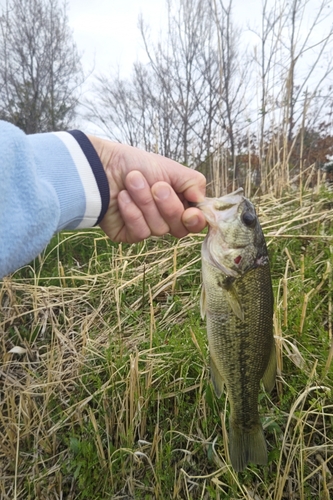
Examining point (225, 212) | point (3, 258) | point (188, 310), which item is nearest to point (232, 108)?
point (188, 310)

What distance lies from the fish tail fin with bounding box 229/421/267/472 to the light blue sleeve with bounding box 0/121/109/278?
3.43 ft

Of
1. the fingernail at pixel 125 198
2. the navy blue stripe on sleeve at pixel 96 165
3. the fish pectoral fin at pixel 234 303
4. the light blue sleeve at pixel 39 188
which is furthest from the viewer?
the fingernail at pixel 125 198

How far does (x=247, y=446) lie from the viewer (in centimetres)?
133

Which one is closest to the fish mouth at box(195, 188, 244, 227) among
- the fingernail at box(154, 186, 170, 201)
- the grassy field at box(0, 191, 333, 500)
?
the fingernail at box(154, 186, 170, 201)

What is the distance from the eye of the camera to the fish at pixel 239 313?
4.13ft

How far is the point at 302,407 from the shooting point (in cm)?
158

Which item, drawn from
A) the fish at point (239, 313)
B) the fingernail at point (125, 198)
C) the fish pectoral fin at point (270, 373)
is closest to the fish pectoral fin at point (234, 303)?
the fish at point (239, 313)

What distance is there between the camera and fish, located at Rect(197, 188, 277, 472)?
1.26 meters

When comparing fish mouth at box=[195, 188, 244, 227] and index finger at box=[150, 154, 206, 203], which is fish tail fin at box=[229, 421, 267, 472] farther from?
index finger at box=[150, 154, 206, 203]

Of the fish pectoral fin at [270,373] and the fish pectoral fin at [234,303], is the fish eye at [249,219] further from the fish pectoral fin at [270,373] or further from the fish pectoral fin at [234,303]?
the fish pectoral fin at [270,373]

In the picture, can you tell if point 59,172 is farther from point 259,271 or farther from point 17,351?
point 17,351

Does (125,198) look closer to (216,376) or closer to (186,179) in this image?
(186,179)

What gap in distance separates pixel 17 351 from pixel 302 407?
190 cm

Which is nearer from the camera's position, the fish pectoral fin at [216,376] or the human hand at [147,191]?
the fish pectoral fin at [216,376]
